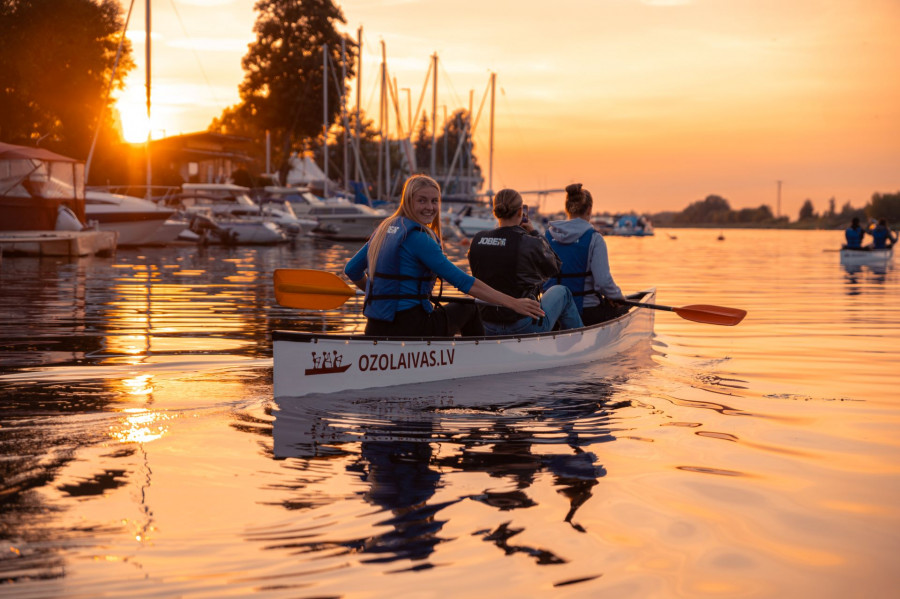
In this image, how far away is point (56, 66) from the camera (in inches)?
1764

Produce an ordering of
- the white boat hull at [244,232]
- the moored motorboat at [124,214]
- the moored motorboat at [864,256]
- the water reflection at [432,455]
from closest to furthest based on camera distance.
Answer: the water reflection at [432,455], the moored motorboat at [864,256], the moored motorboat at [124,214], the white boat hull at [244,232]

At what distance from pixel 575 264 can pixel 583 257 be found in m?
0.13

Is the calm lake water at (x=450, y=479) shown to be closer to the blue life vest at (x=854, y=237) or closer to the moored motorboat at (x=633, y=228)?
the blue life vest at (x=854, y=237)

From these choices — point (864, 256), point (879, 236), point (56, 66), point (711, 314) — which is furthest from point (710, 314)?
point (56, 66)

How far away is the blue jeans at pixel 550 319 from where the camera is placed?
9.30m

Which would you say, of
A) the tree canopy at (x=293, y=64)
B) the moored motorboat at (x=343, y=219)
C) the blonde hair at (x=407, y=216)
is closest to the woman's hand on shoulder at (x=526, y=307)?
the blonde hair at (x=407, y=216)

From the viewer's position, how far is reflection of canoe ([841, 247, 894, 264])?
34125 mm

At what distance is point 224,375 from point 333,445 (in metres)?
3.11

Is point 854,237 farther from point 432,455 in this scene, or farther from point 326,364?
point 432,455

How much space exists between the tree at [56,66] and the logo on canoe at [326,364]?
37523 millimetres

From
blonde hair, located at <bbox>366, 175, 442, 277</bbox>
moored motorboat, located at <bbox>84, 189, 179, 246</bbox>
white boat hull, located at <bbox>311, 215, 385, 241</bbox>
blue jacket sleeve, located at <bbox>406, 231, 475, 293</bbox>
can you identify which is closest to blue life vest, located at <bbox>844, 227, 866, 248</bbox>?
white boat hull, located at <bbox>311, 215, 385, 241</bbox>

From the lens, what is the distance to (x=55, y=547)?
161 inches

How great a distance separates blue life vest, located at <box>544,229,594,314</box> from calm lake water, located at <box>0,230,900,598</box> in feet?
3.08

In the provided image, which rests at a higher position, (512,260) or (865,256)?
(512,260)
